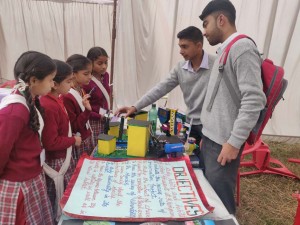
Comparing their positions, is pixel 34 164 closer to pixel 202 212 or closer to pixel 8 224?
pixel 8 224

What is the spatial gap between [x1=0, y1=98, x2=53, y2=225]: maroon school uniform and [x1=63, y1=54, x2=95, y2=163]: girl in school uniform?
431 mm

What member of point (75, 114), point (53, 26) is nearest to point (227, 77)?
point (75, 114)

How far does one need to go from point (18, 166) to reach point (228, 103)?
97 cm

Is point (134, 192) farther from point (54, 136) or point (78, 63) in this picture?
point (78, 63)

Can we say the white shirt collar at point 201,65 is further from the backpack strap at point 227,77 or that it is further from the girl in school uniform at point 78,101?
the girl in school uniform at point 78,101

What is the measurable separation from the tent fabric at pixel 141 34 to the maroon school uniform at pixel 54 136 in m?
2.15

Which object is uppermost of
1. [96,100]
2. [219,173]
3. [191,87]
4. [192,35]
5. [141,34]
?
[192,35]

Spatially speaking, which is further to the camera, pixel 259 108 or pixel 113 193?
pixel 259 108

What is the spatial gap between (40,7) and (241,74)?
375 centimetres

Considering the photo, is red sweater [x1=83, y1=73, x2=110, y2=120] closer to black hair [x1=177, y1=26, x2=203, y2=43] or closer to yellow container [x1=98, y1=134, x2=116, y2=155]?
yellow container [x1=98, y1=134, x2=116, y2=155]

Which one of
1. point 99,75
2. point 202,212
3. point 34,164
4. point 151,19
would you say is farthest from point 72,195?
point 151,19

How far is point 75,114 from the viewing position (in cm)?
163

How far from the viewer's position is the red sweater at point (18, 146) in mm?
1011

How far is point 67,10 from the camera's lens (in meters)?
3.91
